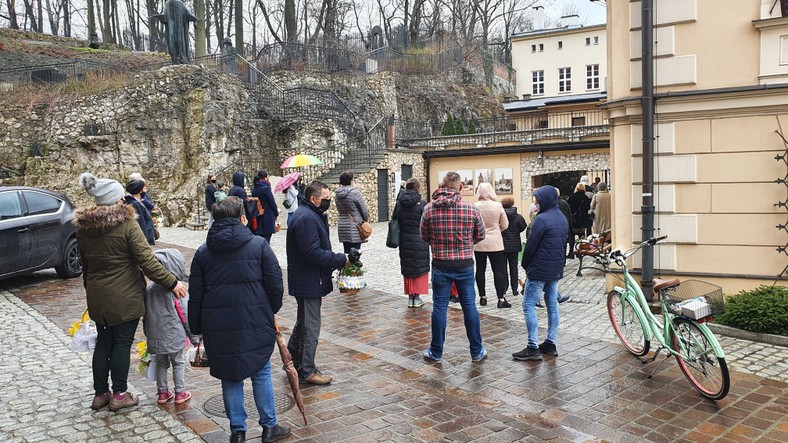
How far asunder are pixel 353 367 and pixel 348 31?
151 feet

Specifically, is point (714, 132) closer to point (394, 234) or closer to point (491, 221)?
point (491, 221)

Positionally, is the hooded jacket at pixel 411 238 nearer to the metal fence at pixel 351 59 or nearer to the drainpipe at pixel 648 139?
the drainpipe at pixel 648 139

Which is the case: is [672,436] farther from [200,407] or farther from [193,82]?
[193,82]

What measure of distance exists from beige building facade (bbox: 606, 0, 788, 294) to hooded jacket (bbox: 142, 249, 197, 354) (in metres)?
6.68

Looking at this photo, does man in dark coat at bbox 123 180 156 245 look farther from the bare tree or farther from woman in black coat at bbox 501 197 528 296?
the bare tree

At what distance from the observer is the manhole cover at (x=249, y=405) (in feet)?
16.5

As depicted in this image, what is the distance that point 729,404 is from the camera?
16.7ft

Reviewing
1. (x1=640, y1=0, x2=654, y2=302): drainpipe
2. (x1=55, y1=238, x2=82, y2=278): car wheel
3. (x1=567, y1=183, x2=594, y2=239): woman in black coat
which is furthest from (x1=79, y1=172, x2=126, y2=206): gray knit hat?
(x1=567, y1=183, x2=594, y2=239): woman in black coat

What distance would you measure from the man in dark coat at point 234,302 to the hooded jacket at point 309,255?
1019 mm

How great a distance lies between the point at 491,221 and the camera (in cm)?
875

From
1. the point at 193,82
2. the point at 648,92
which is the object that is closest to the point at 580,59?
the point at 193,82

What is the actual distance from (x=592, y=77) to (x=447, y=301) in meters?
42.5

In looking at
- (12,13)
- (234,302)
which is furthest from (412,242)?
(12,13)

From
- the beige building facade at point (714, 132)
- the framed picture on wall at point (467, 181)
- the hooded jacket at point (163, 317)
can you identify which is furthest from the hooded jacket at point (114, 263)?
the framed picture on wall at point (467, 181)
